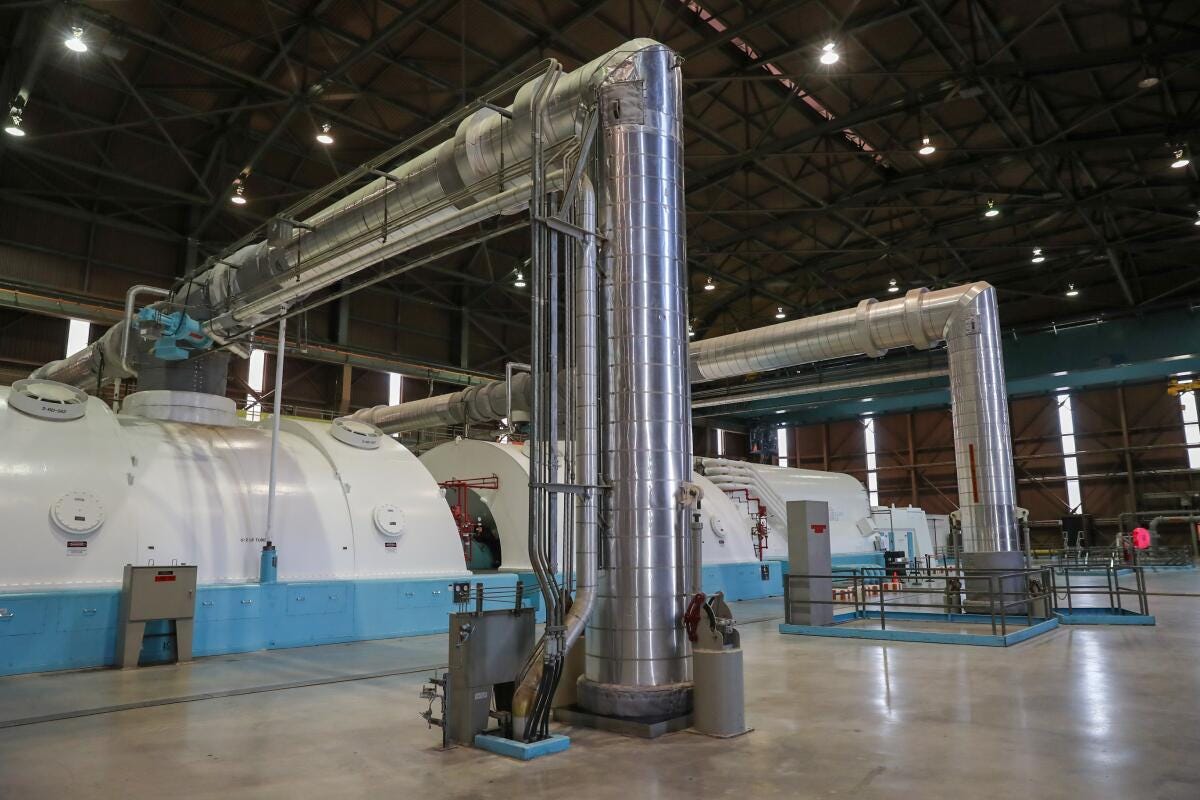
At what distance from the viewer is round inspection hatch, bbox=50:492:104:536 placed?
1005 cm

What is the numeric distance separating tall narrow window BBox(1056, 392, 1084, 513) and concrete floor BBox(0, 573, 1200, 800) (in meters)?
30.7

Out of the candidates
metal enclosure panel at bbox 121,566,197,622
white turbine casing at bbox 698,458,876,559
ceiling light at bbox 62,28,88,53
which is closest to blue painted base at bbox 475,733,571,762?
metal enclosure panel at bbox 121,566,197,622

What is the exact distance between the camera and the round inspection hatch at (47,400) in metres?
10.8

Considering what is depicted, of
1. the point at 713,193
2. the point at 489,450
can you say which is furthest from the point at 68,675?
the point at 713,193

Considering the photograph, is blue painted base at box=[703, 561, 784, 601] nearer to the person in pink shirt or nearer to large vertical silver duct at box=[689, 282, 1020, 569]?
large vertical silver duct at box=[689, 282, 1020, 569]

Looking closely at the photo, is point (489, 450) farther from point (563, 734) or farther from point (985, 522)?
point (563, 734)

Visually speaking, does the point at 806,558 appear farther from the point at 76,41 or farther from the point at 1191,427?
the point at 1191,427

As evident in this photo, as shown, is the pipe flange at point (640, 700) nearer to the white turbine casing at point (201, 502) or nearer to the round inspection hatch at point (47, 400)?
the white turbine casing at point (201, 502)

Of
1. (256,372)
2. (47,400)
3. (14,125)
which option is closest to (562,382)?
(47,400)

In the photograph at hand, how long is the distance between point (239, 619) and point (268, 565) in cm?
82

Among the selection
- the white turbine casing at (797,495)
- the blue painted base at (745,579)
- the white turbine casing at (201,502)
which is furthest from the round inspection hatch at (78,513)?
the white turbine casing at (797,495)

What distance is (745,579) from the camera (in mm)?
19953

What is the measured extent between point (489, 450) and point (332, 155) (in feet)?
30.8

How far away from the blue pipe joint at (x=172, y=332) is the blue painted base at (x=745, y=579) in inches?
450
